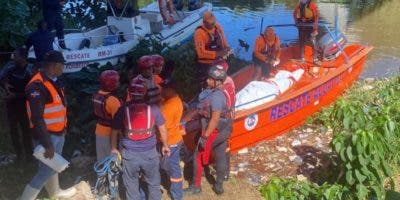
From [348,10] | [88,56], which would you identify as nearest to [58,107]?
[88,56]

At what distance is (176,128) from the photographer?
5.09 meters

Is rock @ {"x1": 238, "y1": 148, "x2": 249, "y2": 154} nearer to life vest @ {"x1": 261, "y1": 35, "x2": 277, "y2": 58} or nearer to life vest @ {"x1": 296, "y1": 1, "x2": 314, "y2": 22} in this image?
life vest @ {"x1": 261, "y1": 35, "x2": 277, "y2": 58}

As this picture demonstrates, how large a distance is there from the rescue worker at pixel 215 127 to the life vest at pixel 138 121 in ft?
2.80

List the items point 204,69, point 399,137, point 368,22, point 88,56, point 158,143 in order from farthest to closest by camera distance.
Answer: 1. point 368,22
2. point 88,56
3. point 204,69
4. point 399,137
5. point 158,143

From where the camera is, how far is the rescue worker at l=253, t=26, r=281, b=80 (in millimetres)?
7664

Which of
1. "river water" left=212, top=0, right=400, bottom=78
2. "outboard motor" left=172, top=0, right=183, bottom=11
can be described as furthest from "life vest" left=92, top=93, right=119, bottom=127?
"outboard motor" left=172, top=0, right=183, bottom=11

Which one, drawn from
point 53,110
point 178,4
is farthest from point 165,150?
point 178,4

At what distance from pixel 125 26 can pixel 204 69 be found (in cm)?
404

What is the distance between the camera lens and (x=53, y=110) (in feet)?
15.2

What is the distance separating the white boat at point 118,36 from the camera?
918 cm

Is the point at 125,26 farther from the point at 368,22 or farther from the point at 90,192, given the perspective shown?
the point at 368,22

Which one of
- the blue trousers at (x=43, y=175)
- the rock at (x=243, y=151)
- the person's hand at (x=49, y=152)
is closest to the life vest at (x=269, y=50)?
the rock at (x=243, y=151)

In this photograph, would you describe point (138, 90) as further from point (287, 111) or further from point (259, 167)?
point (287, 111)

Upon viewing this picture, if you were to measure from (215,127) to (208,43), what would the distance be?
2.23 m
